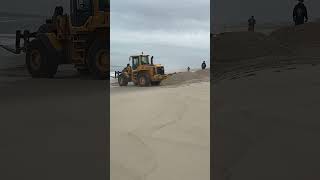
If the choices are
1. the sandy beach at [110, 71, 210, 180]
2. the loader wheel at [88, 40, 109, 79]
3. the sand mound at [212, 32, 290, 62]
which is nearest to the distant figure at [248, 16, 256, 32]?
the sand mound at [212, 32, 290, 62]

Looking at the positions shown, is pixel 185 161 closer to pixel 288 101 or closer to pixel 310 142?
pixel 310 142

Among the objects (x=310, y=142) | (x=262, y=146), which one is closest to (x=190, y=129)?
(x=262, y=146)

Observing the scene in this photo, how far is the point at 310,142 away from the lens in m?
3.93

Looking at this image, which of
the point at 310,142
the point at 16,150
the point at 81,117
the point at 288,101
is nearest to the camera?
the point at 16,150

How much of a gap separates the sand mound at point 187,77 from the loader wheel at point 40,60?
470cm

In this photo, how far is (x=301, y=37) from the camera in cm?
831

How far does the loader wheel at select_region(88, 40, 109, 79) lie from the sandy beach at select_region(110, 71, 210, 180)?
20.8 inches

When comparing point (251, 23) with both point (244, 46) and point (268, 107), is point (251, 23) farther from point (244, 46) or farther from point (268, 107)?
point (268, 107)

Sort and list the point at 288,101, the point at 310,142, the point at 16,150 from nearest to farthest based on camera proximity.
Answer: the point at 16,150, the point at 310,142, the point at 288,101

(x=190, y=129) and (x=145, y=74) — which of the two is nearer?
(x=190, y=129)

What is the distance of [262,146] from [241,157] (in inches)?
14.2

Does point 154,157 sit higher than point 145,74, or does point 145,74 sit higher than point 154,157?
point 145,74

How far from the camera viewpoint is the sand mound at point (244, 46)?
8523 millimetres

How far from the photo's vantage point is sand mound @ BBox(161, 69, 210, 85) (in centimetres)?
1024
